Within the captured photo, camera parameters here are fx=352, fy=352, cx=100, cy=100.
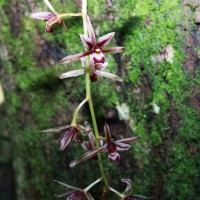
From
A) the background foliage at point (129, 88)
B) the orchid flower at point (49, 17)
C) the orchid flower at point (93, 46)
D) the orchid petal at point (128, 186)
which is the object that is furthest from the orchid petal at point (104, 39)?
the orchid petal at point (128, 186)

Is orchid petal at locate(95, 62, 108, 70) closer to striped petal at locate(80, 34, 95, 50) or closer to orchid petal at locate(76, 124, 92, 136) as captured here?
striped petal at locate(80, 34, 95, 50)

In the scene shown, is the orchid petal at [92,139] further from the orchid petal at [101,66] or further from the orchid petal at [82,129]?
the orchid petal at [101,66]

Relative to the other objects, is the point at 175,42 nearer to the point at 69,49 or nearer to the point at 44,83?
the point at 69,49

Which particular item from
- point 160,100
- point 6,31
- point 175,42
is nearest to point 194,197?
point 160,100

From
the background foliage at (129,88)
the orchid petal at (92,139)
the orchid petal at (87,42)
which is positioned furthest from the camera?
the background foliage at (129,88)

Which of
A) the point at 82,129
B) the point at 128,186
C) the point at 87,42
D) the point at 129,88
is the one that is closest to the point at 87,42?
the point at 87,42

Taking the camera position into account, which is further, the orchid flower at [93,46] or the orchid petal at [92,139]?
the orchid petal at [92,139]

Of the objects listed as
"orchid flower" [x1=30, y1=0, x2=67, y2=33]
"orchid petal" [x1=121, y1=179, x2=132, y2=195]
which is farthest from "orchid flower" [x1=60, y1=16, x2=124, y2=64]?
"orchid petal" [x1=121, y1=179, x2=132, y2=195]

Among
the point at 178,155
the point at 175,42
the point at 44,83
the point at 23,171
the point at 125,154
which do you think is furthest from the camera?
the point at 23,171
